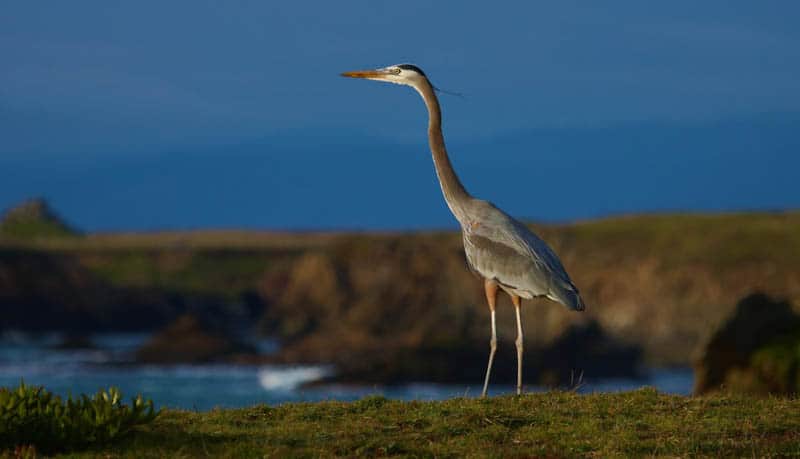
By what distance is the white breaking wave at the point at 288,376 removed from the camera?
8800 cm

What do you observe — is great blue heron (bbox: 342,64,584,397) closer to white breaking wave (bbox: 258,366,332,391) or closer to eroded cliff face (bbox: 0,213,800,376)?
eroded cliff face (bbox: 0,213,800,376)

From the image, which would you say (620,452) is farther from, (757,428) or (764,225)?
(764,225)

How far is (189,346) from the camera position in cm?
10731

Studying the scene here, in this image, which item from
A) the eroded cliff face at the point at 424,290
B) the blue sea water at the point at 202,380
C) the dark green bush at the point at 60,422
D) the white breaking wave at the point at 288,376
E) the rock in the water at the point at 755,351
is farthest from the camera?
the eroded cliff face at the point at 424,290

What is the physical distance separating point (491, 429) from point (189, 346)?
94986 mm

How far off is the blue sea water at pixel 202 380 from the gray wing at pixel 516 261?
56488mm

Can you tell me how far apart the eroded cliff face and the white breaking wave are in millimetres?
2931

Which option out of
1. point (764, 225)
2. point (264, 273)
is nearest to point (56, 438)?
point (764, 225)

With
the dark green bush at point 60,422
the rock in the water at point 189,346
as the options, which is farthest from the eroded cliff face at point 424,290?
the dark green bush at point 60,422

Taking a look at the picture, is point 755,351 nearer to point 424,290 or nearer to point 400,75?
point 400,75

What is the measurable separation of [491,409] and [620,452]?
241 cm

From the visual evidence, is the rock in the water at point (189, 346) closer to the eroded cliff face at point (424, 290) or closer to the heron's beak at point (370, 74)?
the eroded cliff face at point (424, 290)

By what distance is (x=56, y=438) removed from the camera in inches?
555

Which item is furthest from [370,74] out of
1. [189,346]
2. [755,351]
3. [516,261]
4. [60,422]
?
[189,346]
